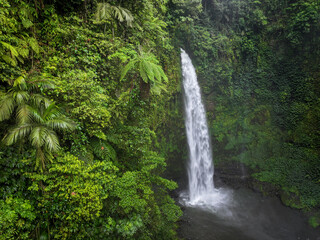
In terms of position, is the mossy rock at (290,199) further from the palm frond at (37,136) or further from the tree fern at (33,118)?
the palm frond at (37,136)

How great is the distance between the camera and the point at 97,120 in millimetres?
4234

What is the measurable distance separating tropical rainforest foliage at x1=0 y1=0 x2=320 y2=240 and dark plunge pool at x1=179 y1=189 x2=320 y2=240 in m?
1.02

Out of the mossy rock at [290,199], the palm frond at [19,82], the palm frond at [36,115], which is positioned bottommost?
the mossy rock at [290,199]

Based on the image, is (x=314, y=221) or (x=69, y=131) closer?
(x=69, y=131)

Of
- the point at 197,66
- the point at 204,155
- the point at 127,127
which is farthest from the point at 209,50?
the point at 127,127

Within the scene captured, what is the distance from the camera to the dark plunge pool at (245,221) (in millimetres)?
8117

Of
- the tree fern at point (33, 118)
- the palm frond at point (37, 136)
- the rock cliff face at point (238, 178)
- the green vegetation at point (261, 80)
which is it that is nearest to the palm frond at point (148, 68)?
the tree fern at point (33, 118)

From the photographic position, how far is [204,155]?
12.0 meters

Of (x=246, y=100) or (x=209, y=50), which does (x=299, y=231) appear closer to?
(x=246, y=100)

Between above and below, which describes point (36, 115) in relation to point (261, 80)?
below

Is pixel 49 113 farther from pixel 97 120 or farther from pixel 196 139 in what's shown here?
pixel 196 139

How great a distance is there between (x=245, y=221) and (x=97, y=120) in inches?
353

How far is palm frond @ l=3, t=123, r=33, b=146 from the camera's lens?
3.05 m

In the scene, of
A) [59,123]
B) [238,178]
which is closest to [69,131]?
[59,123]
